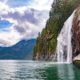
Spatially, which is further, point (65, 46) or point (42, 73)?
point (65, 46)

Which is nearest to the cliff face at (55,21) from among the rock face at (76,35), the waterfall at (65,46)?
the waterfall at (65,46)

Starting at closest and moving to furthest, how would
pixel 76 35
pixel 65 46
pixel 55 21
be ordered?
pixel 76 35
pixel 65 46
pixel 55 21

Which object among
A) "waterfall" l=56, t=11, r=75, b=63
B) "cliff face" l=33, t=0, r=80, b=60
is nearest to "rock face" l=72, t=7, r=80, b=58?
"waterfall" l=56, t=11, r=75, b=63

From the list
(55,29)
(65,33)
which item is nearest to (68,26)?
(65,33)

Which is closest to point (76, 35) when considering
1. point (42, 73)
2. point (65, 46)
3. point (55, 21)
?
point (65, 46)

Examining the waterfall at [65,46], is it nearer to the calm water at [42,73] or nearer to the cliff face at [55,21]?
the cliff face at [55,21]

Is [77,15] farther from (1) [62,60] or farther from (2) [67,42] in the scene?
(1) [62,60]

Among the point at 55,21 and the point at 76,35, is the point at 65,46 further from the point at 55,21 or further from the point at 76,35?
the point at 55,21

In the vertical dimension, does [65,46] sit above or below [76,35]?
below

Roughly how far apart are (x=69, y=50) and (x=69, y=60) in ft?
10.9

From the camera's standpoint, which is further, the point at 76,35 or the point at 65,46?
the point at 65,46

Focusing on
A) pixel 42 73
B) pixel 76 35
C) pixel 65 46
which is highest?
pixel 76 35

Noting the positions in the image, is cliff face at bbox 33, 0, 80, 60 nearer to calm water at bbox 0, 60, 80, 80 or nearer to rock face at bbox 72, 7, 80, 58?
rock face at bbox 72, 7, 80, 58


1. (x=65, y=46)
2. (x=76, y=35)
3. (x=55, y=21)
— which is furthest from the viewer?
(x=55, y=21)
